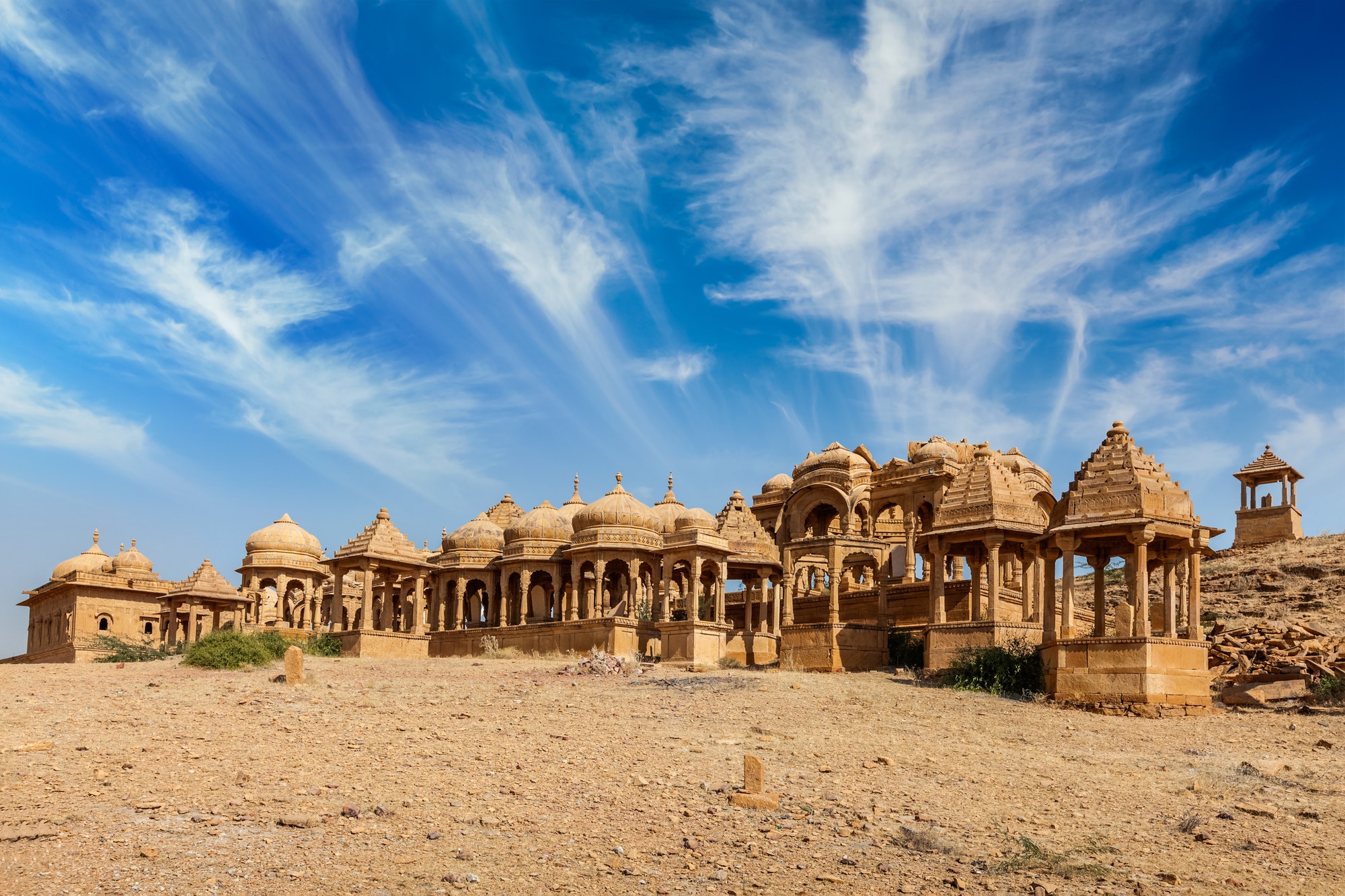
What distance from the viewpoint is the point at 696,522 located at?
34.1 meters

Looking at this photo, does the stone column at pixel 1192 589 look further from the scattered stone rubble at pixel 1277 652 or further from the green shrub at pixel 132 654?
the green shrub at pixel 132 654

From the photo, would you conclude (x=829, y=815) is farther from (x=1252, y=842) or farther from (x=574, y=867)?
(x=1252, y=842)

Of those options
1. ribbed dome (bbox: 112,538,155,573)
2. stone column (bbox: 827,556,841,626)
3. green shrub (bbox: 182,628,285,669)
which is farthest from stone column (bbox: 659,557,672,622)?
ribbed dome (bbox: 112,538,155,573)

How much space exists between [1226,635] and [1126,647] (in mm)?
5799

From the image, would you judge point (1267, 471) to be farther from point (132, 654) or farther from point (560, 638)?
point (132, 654)

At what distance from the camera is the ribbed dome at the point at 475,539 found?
40.8 metres

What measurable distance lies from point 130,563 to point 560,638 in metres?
26.7

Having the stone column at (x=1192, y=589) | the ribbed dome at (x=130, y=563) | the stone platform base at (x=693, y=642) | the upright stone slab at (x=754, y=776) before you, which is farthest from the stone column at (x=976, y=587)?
the ribbed dome at (x=130, y=563)

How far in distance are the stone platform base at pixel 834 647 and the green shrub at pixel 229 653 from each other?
10881mm

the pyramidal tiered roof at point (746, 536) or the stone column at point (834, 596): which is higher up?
the pyramidal tiered roof at point (746, 536)

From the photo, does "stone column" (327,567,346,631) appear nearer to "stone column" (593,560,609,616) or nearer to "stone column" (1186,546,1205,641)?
"stone column" (593,560,609,616)

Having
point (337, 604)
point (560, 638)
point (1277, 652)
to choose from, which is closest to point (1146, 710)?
point (1277, 652)

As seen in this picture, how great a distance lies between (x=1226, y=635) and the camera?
25.5 meters

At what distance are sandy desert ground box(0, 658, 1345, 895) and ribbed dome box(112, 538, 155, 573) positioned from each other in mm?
33681
